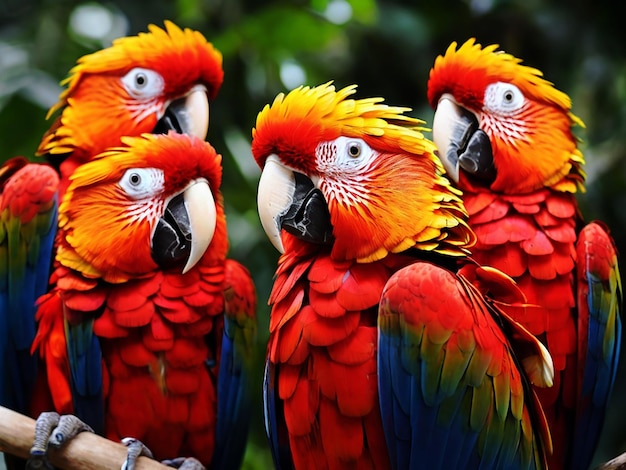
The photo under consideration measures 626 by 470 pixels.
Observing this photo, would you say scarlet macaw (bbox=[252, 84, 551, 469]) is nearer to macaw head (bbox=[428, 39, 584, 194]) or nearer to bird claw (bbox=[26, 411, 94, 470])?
macaw head (bbox=[428, 39, 584, 194])

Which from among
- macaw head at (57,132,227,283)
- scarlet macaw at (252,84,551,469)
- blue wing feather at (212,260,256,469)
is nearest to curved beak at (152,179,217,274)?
macaw head at (57,132,227,283)

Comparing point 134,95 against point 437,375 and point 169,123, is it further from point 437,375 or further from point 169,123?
point 437,375

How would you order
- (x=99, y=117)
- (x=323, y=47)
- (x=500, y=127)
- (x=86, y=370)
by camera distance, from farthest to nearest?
(x=323, y=47)
(x=99, y=117)
(x=500, y=127)
(x=86, y=370)

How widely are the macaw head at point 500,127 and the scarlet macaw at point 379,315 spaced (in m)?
0.32

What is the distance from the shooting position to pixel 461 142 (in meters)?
1.78

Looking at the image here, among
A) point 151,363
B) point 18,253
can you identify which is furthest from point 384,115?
point 18,253

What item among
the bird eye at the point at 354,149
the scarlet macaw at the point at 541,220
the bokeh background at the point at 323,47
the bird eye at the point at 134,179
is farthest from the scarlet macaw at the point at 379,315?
the bokeh background at the point at 323,47

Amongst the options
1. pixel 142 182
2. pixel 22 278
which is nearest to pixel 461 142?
pixel 142 182

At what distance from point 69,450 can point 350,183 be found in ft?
2.47

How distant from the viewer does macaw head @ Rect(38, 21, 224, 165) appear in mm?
1907

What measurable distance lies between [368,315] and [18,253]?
84 cm

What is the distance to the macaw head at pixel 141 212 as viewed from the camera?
167cm

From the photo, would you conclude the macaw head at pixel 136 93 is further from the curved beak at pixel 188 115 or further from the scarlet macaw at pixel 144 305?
the scarlet macaw at pixel 144 305

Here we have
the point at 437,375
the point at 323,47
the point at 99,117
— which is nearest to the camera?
the point at 437,375
